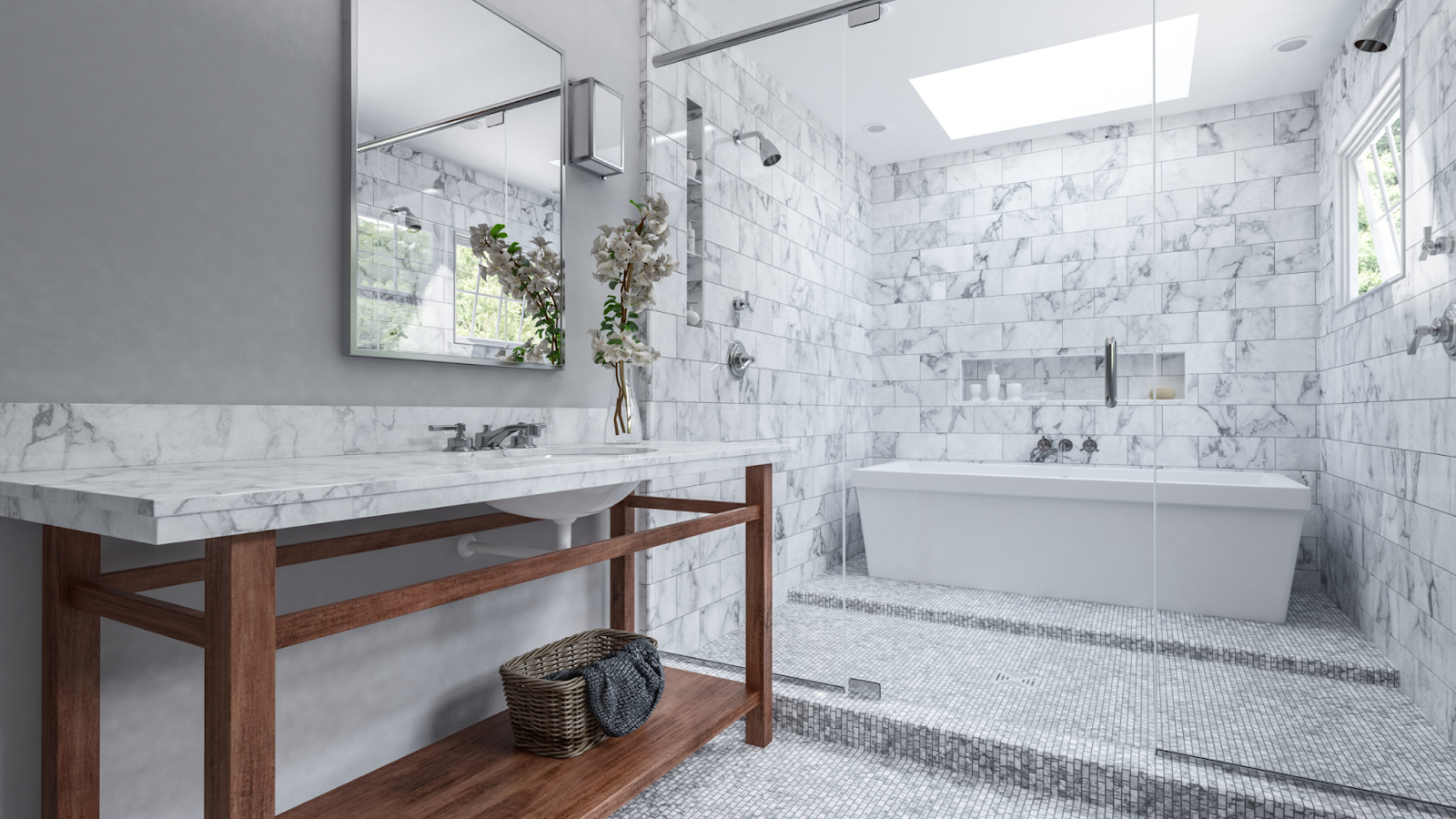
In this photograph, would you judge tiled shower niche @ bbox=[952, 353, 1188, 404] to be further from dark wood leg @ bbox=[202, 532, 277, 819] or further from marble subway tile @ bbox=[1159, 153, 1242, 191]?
dark wood leg @ bbox=[202, 532, 277, 819]

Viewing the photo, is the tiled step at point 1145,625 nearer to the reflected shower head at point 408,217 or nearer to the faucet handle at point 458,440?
the faucet handle at point 458,440

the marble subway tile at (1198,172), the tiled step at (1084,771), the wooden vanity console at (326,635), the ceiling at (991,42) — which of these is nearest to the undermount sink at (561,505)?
the wooden vanity console at (326,635)

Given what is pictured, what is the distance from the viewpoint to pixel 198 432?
1.55m

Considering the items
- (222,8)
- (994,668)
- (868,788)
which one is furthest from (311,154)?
(994,668)

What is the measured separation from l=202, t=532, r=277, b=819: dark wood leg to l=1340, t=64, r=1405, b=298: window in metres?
3.61

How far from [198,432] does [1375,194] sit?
4.53 meters

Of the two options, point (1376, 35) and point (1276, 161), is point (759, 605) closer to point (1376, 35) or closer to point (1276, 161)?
point (1376, 35)

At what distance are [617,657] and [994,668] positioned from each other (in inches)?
64.6

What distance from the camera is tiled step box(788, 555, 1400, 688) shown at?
2.94 metres

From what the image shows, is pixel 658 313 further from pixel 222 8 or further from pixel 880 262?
pixel 880 262

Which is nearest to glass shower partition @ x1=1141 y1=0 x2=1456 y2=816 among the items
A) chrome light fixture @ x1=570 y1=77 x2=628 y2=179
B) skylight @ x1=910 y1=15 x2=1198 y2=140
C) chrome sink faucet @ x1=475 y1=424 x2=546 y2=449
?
skylight @ x1=910 y1=15 x2=1198 y2=140

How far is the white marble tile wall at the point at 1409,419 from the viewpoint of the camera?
7.71 ft

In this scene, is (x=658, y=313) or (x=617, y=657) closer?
(x=617, y=657)

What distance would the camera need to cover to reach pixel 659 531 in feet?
6.45
